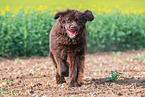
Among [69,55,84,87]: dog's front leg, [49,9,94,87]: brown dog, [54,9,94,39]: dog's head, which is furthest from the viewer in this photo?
[69,55,84,87]: dog's front leg

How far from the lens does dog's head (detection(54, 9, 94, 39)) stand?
4436 millimetres

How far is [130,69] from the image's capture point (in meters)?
7.28

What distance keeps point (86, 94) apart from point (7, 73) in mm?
2835

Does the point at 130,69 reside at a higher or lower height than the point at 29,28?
lower

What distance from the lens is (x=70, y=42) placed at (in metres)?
4.70

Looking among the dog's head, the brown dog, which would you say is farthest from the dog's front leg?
the dog's head

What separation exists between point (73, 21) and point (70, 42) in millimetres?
426

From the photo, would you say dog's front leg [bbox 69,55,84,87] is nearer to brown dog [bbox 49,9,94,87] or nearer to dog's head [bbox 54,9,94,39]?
brown dog [bbox 49,9,94,87]

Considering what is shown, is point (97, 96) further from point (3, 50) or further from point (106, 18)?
point (106, 18)

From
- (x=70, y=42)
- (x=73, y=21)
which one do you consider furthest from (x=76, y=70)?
(x=73, y=21)

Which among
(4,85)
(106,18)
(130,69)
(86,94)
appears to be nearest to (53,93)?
(86,94)

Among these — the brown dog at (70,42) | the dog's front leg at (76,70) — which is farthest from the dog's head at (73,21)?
the dog's front leg at (76,70)

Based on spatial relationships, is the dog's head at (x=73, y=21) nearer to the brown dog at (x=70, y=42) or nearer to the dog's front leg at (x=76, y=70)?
the brown dog at (x=70, y=42)

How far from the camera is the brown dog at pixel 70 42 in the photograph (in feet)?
14.9
